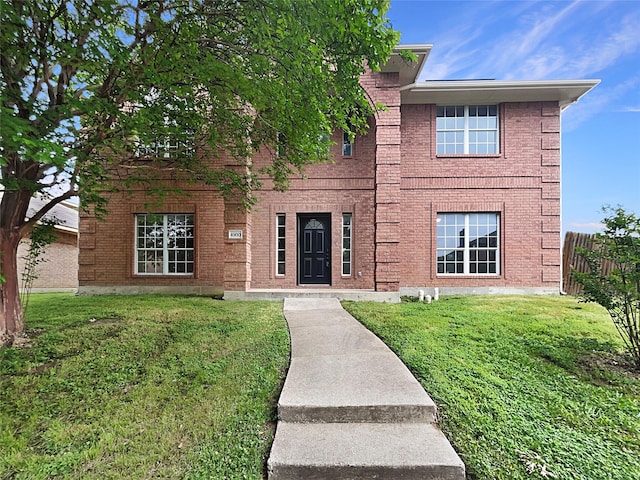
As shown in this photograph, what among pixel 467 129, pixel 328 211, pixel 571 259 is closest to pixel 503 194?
pixel 467 129

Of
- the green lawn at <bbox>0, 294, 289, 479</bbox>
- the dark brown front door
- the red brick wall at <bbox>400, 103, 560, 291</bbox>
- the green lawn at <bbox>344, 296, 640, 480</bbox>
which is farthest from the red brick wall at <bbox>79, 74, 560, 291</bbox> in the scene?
the green lawn at <bbox>0, 294, 289, 479</bbox>

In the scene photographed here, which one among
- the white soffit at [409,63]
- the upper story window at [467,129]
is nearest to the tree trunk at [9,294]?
the white soffit at [409,63]

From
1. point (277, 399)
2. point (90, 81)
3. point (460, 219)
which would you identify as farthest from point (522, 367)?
point (90, 81)

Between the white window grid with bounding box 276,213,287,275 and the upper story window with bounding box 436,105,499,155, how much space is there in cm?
514

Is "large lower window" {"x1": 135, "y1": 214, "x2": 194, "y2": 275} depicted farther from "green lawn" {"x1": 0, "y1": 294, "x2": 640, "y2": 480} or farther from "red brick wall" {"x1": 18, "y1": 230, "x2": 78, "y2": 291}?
"red brick wall" {"x1": 18, "y1": 230, "x2": 78, "y2": 291}

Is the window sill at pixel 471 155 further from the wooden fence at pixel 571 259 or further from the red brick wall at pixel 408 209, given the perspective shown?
the wooden fence at pixel 571 259

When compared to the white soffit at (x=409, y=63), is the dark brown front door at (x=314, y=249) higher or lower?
lower

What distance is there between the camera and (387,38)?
494 cm

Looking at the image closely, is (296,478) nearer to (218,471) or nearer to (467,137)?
(218,471)

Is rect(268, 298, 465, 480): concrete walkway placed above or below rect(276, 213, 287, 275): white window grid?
below

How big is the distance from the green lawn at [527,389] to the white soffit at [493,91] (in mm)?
6376

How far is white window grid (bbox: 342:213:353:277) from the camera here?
35.1 feet

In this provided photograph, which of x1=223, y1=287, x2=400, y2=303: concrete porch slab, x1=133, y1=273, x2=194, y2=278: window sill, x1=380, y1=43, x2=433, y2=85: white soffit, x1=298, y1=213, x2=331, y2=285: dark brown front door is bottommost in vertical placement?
x1=223, y1=287, x2=400, y2=303: concrete porch slab

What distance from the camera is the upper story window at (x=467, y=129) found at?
1080cm
